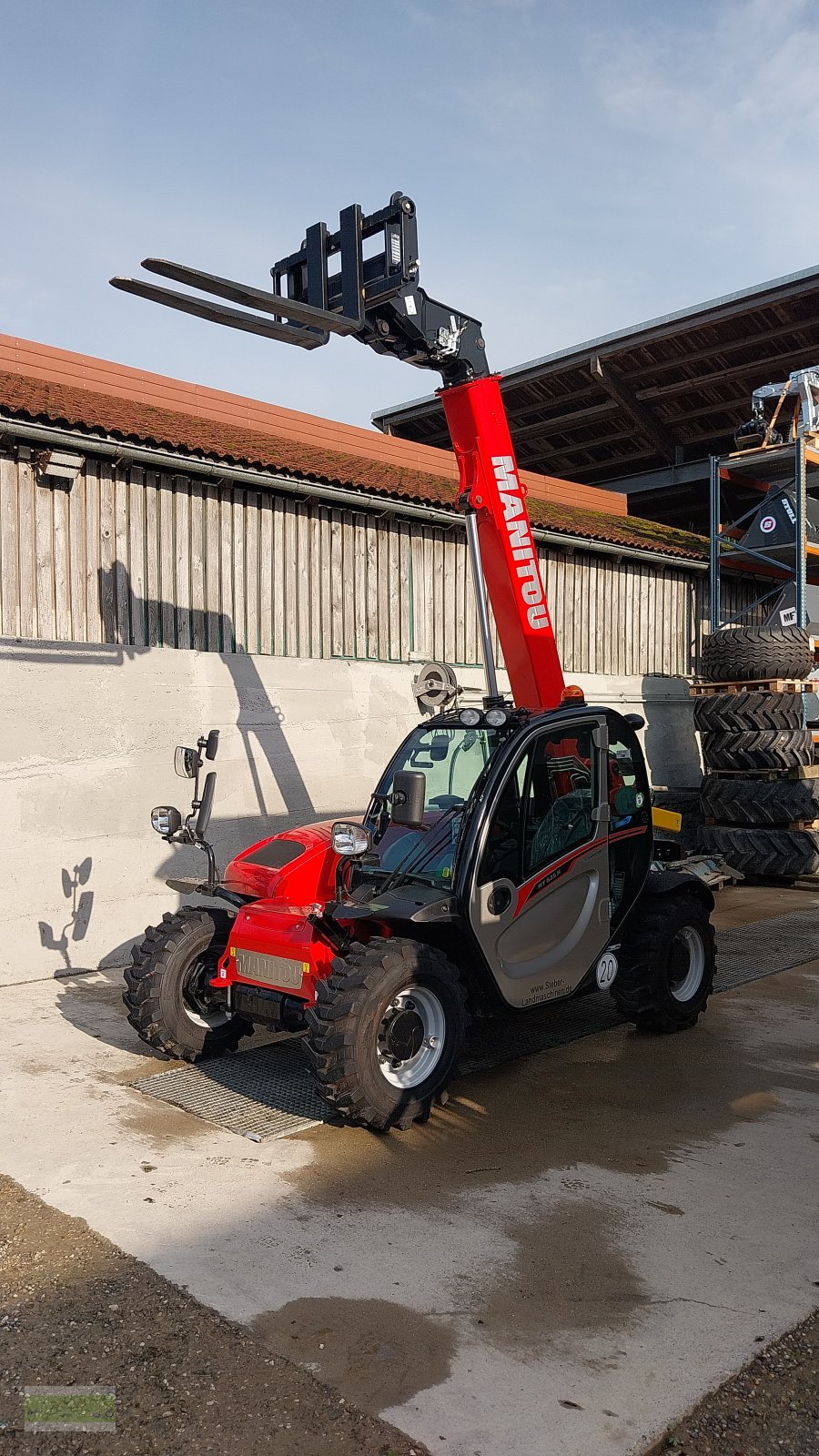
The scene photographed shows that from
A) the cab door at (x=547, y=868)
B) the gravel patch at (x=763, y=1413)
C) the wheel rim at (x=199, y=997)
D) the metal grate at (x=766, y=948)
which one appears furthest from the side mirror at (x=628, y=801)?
the gravel patch at (x=763, y=1413)

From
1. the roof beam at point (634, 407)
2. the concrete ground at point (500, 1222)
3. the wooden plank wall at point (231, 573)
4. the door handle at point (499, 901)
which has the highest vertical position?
the roof beam at point (634, 407)

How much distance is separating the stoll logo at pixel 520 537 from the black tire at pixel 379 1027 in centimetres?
249

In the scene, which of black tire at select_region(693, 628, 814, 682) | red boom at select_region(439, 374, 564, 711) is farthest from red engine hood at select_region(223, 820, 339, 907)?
black tire at select_region(693, 628, 814, 682)

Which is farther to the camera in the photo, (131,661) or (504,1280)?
(131,661)

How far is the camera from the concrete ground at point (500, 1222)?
305 cm

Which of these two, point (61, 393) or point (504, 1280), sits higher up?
point (61, 393)

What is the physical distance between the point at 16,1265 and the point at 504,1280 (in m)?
1.67

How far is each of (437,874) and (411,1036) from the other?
2.70 feet

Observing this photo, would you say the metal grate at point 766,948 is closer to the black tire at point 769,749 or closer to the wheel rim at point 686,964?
the wheel rim at point 686,964

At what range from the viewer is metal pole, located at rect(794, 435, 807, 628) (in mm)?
12508

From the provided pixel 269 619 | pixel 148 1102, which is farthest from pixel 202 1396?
pixel 269 619

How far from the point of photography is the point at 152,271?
4.52m

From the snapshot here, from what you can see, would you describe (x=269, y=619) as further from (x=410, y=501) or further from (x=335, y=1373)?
(x=335, y=1373)

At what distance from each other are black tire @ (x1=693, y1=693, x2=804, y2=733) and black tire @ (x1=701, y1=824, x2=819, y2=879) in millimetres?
1114
